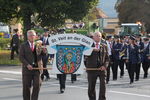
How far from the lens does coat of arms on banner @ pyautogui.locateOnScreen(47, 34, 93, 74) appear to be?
9.33 m

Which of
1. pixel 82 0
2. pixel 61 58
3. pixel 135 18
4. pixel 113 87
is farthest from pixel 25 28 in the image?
A: pixel 135 18

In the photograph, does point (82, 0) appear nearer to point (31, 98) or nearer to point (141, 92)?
point (141, 92)

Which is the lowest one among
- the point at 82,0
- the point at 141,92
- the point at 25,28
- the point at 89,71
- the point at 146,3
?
the point at 141,92

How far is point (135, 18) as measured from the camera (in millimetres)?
71750

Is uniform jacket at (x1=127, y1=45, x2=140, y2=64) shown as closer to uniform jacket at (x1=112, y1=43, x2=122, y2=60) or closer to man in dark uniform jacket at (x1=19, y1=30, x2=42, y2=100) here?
uniform jacket at (x1=112, y1=43, x2=122, y2=60)

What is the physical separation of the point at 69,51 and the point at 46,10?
596 inches

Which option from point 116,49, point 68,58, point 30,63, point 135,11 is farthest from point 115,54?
point 135,11

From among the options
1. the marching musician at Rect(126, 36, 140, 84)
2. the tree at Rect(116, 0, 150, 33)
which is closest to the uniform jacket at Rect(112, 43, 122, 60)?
the marching musician at Rect(126, 36, 140, 84)

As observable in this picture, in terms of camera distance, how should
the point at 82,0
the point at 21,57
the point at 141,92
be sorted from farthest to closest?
the point at 82,0, the point at 141,92, the point at 21,57

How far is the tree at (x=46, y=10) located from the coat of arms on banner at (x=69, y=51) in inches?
537

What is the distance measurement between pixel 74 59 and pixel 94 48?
63 centimetres

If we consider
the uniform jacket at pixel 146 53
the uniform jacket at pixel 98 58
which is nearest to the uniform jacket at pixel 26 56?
the uniform jacket at pixel 98 58

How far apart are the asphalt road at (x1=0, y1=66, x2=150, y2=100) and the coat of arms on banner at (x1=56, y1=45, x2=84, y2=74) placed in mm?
1697

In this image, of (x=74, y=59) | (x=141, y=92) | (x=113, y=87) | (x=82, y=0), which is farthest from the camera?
(x=82, y=0)
